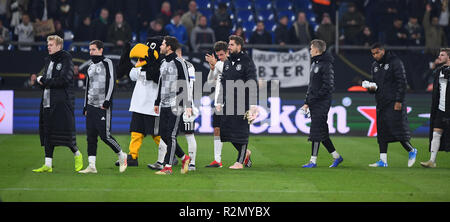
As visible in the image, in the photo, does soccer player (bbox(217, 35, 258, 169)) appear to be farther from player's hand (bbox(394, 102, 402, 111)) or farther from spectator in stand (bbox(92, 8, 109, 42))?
spectator in stand (bbox(92, 8, 109, 42))

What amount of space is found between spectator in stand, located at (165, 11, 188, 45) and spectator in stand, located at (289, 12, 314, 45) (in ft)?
10.6

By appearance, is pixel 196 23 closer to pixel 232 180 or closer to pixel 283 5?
pixel 283 5

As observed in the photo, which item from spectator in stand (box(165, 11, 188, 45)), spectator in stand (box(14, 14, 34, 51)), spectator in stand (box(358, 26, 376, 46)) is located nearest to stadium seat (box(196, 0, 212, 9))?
spectator in stand (box(165, 11, 188, 45))

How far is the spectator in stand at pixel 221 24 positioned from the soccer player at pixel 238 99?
9.58 meters

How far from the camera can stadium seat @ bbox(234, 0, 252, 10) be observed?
26484 mm

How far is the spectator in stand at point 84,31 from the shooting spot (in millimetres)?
22625

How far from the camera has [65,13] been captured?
75.2 feet

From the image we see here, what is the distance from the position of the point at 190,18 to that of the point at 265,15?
410 centimetres

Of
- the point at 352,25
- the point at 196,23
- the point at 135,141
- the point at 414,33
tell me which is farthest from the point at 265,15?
the point at 135,141

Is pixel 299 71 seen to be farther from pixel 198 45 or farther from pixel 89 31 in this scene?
pixel 89 31

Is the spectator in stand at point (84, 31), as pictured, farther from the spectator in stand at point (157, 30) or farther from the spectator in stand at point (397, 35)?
the spectator in stand at point (397, 35)
